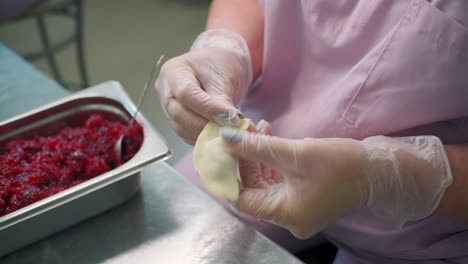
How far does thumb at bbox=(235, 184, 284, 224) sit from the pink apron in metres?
0.22

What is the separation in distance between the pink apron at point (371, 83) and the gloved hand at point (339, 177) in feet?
0.28

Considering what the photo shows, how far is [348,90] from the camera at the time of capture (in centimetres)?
88

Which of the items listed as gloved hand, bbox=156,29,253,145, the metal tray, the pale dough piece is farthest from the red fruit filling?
the pale dough piece

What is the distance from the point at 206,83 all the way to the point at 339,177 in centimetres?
43

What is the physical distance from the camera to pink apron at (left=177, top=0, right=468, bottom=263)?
79cm

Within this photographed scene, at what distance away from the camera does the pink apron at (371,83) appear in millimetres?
A: 786

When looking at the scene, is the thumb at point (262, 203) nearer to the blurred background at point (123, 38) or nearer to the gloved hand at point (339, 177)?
the gloved hand at point (339, 177)

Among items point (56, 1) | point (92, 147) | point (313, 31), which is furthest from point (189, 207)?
point (56, 1)

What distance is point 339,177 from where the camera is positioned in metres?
0.77

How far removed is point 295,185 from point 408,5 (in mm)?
434

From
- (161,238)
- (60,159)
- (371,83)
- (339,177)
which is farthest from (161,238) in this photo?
(371,83)

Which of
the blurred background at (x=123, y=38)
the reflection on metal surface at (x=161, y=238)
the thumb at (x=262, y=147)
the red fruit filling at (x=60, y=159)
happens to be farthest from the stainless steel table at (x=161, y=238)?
the blurred background at (x=123, y=38)

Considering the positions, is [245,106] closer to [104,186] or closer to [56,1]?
[104,186]

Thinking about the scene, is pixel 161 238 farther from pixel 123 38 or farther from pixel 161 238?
pixel 123 38
